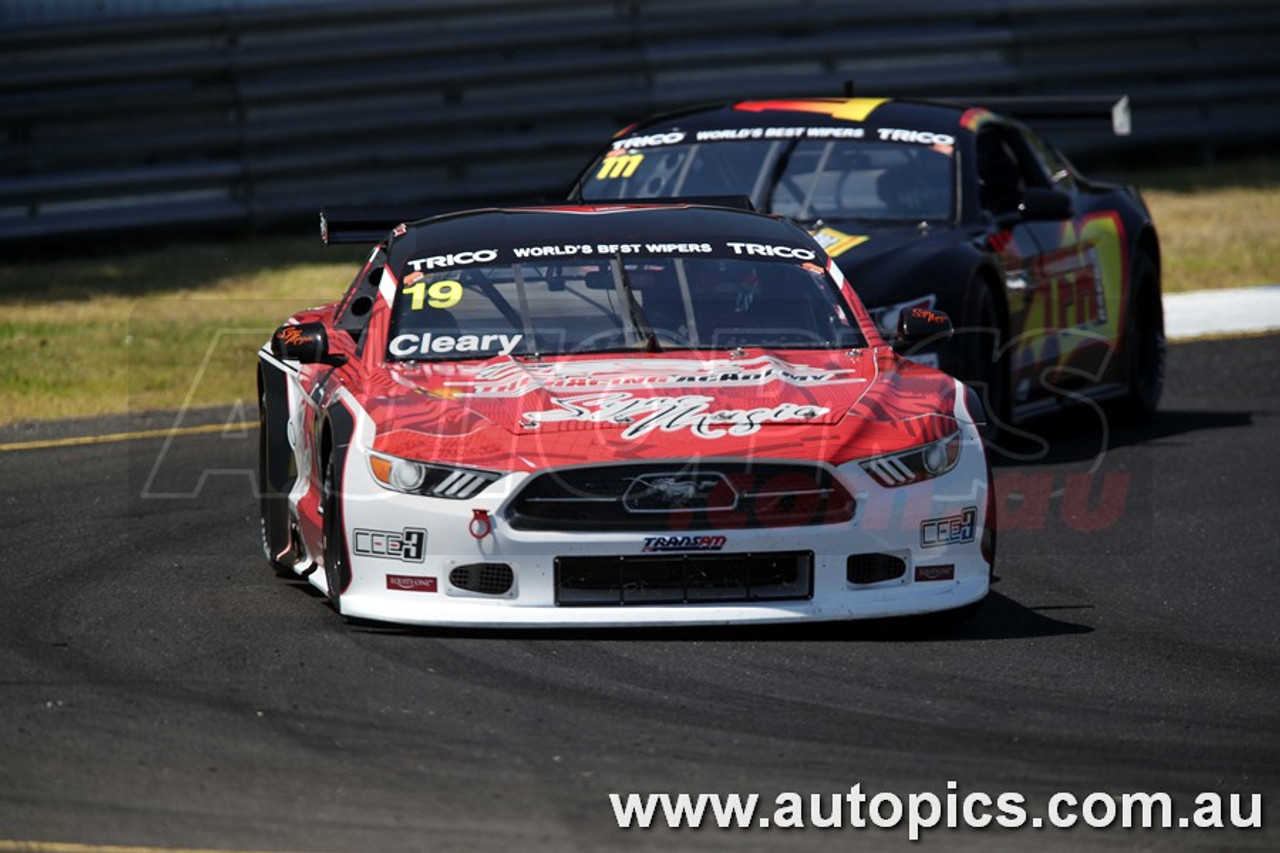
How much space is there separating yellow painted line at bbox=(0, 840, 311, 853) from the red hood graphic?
7.67 feet

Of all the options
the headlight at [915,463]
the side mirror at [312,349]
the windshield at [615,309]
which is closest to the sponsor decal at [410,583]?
the windshield at [615,309]

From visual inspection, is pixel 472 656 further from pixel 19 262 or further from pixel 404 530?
pixel 19 262

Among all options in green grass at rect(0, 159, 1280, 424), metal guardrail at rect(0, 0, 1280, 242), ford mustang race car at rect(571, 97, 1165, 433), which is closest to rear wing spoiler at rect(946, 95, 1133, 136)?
ford mustang race car at rect(571, 97, 1165, 433)

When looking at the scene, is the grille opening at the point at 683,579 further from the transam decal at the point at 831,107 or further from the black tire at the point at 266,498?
the transam decal at the point at 831,107

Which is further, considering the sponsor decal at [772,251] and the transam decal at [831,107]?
the transam decal at [831,107]

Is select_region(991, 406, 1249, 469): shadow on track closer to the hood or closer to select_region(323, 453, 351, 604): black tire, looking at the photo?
the hood

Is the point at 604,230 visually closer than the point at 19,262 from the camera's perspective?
Yes

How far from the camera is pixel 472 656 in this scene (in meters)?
7.12

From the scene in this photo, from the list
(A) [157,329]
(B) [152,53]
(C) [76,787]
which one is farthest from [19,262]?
(C) [76,787]

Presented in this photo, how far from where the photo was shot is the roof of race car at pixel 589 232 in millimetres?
8758

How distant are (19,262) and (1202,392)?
30.2 ft

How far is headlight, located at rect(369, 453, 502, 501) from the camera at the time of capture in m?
7.29

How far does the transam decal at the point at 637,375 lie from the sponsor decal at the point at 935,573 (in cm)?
72

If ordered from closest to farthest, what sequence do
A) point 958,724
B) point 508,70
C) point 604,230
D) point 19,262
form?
point 958,724 < point 604,230 < point 19,262 < point 508,70
